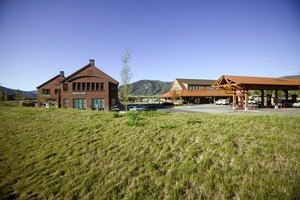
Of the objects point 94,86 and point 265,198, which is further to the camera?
point 94,86

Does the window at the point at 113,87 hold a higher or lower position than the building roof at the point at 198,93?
higher

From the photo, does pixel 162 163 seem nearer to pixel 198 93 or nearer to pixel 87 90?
pixel 87 90

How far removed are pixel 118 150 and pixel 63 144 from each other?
342 cm

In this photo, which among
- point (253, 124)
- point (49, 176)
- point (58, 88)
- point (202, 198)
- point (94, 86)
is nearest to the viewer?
point (202, 198)

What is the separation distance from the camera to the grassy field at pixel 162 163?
5.10 meters

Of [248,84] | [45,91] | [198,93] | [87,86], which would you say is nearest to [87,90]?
[87,86]

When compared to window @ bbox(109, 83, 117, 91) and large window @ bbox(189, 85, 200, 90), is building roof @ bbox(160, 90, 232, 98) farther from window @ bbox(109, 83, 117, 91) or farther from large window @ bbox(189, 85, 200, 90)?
window @ bbox(109, 83, 117, 91)

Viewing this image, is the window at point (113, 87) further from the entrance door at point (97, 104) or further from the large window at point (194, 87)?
the large window at point (194, 87)

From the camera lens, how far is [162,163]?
6.38 metres

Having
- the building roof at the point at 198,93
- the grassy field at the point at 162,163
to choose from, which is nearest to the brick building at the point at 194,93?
the building roof at the point at 198,93

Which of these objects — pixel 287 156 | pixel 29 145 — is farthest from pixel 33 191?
pixel 287 156

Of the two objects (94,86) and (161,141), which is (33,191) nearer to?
(161,141)

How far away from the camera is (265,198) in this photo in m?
4.50

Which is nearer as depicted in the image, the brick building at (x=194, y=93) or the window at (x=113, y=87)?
the window at (x=113, y=87)
